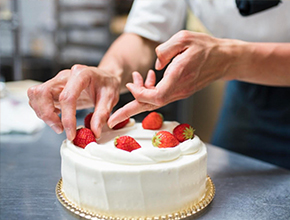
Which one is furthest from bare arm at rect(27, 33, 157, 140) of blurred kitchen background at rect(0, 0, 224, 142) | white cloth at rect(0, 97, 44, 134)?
blurred kitchen background at rect(0, 0, 224, 142)

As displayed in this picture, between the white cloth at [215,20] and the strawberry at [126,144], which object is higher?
the white cloth at [215,20]


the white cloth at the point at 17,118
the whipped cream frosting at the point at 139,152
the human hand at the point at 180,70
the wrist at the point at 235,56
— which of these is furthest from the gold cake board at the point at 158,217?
the white cloth at the point at 17,118

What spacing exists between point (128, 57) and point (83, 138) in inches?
26.9

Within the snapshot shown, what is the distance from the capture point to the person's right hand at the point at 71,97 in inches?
41.8

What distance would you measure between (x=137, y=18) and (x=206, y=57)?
68cm

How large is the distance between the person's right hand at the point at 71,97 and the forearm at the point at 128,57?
0.23 meters

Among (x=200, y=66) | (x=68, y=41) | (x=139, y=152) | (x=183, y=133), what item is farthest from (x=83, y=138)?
(x=68, y=41)

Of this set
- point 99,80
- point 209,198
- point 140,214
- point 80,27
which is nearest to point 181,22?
point 99,80

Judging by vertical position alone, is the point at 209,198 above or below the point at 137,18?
below

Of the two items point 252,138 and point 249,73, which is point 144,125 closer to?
point 249,73

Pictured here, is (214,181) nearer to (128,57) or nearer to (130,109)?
(130,109)

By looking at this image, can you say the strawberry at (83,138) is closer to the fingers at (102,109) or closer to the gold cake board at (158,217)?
the fingers at (102,109)

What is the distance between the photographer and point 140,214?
95cm

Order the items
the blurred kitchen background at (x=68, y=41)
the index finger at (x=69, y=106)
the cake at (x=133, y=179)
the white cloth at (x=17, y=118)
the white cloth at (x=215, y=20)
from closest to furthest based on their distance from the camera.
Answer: the cake at (x=133, y=179) → the index finger at (x=69, y=106) → the white cloth at (x=215, y=20) → the white cloth at (x=17, y=118) → the blurred kitchen background at (x=68, y=41)
